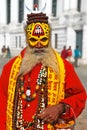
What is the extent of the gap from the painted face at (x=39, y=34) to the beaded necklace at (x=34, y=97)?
0.72 ft

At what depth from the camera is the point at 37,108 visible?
292 centimetres

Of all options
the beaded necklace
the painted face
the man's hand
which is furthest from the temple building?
the man's hand

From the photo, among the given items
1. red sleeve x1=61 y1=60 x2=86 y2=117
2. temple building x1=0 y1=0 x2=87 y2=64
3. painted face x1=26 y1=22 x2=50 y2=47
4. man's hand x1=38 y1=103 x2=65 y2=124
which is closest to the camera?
man's hand x1=38 y1=103 x2=65 y2=124

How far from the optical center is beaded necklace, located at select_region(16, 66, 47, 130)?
2914mm

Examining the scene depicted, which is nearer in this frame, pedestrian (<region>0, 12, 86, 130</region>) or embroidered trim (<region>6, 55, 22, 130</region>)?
pedestrian (<region>0, 12, 86, 130</region>)

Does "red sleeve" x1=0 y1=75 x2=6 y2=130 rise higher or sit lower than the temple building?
higher

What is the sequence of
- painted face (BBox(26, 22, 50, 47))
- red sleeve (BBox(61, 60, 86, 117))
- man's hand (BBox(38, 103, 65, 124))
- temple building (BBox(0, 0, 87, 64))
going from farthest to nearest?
temple building (BBox(0, 0, 87, 64))
painted face (BBox(26, 22, 50, 47))
red sleeve (BBox(61, 60, 86, 117))
man's hand (BBox(38, 103, 65, 124))

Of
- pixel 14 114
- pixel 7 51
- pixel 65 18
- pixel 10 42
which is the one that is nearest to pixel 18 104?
pixel 14 114

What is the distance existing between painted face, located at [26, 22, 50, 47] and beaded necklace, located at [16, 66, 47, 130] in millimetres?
218

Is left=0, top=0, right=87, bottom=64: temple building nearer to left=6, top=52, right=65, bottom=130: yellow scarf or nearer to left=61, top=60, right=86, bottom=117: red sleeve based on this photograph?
left=6, top=52, right=65, bottom=130: yellow scarf

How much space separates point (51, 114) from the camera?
9.21ft

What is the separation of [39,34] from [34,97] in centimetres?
48

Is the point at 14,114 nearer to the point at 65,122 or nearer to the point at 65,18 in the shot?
the point at 65,122

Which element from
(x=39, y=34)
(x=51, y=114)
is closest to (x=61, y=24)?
(x=39, y=34)
